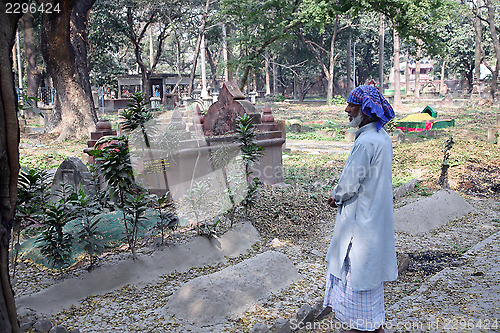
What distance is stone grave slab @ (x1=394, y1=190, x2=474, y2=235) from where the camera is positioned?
6.75m

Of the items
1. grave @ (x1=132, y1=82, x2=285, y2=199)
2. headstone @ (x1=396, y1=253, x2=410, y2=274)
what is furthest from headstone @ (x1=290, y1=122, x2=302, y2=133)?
headstone @ (x1=396, y1=253, x2=410, y2=274)

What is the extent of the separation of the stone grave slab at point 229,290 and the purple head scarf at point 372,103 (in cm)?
209

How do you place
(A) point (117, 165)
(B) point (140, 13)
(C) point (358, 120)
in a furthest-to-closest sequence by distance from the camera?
(B) point (140, 13), (A) point (117, 165), (C) point (358, 120)

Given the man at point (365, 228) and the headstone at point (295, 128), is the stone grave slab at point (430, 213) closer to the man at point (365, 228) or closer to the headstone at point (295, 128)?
the man at point (365, 228)

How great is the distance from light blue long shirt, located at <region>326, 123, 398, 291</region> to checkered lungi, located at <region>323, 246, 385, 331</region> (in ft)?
0.20

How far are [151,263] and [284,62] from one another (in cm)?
4270

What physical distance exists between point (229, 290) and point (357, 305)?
59.1 inches

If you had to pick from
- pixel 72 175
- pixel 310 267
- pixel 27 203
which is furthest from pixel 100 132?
pixel 310 267

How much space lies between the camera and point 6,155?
8.70 ft

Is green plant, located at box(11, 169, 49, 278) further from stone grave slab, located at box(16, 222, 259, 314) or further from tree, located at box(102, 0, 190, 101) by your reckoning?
tree, located at box(102, 0, 190, 101)

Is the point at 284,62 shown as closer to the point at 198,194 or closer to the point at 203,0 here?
the point at 203,0

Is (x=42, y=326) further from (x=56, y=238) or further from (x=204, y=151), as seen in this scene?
(x=204, y=151)

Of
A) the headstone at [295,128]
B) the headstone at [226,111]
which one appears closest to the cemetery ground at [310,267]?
the headstone at [226,111]

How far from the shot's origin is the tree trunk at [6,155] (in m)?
2.62
